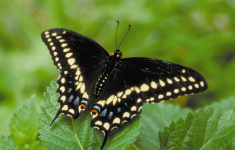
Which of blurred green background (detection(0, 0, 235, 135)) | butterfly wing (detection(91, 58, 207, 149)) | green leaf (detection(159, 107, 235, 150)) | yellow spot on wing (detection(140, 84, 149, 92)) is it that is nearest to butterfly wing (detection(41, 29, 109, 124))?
butterfly wing (detection(91, 58, 207, 149))

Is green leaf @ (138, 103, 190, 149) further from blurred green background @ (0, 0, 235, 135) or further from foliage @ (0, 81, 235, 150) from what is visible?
blurred green background @ (0, 0, 235, 135)

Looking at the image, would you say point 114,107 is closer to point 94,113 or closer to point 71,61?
point 94,113

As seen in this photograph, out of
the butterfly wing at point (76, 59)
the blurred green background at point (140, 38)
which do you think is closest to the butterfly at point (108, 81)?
the butterfly wing at point (76, 59)

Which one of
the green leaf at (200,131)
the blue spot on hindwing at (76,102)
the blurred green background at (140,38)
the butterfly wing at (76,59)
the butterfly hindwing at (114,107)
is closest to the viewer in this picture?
the green leaf at (200,131)

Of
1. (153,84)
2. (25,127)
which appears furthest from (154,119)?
(25,127)

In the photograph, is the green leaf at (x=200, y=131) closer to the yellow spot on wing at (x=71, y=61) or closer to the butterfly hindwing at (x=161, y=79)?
the butterfly hindwing at (x=161, y=79)

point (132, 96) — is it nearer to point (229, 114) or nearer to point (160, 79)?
point (160, 79)

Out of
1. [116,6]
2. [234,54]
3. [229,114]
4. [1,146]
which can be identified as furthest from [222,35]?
[1,146]
